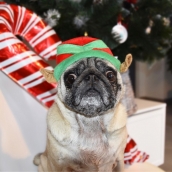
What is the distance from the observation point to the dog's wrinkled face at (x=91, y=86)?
55 cm

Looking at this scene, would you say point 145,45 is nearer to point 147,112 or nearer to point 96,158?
point 147,112

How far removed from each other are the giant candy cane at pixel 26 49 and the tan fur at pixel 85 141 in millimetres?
189

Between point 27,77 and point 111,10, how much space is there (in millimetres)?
327

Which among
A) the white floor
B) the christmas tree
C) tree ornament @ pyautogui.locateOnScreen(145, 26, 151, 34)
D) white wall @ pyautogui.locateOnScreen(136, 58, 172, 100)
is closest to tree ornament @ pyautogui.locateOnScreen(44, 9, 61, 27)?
the christmas tree

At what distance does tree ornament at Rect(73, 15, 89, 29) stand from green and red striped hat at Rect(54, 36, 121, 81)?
12.3 inches

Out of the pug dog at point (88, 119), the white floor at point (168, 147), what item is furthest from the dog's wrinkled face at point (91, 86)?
the white floor at point (168, 147)

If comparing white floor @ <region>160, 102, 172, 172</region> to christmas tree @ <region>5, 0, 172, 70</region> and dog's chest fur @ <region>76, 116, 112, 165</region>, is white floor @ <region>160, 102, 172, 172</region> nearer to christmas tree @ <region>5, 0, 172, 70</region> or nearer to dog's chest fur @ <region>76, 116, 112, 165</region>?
christmas tree @ <region>5, 0, 172, 70</region>

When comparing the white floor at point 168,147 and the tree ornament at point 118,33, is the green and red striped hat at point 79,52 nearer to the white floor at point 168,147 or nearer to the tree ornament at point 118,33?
the tree ornament at point 118,33

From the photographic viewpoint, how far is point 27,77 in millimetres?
804

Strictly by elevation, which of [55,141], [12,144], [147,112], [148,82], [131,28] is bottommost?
[148,82]

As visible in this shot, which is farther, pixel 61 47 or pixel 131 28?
pixel 131 28

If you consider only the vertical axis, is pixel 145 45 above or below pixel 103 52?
below

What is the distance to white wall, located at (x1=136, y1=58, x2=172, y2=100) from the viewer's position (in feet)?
8.13

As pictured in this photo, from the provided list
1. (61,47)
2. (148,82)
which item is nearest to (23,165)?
(61,47)
